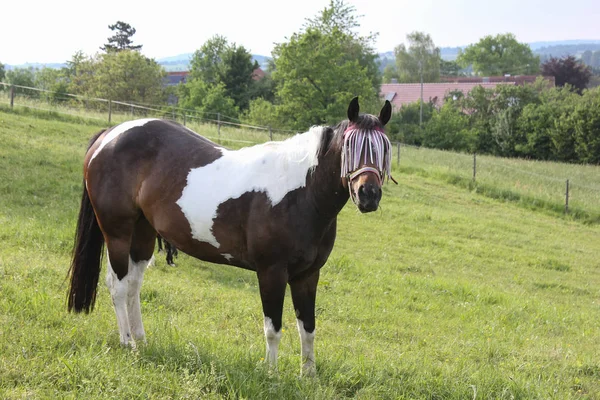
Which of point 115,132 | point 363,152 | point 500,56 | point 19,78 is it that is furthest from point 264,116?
point 500,56

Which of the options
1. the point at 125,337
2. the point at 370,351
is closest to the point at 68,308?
the point at 125,337

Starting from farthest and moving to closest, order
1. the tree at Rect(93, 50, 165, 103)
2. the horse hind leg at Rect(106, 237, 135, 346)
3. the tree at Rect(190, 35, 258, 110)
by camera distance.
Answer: the tree at Rect(190, 35, 258, 110) < the tree at Rect(93, 50, 165, 103) < the horse hind leg at Rect(106, 237, 135, 346)

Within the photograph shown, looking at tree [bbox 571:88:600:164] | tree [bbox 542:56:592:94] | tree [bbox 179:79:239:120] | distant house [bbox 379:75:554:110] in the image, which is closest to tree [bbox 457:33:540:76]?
tree [bbox 542:56:592:94]

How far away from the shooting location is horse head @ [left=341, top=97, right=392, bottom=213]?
3.13 metres

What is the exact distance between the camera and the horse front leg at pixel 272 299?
3498 mm

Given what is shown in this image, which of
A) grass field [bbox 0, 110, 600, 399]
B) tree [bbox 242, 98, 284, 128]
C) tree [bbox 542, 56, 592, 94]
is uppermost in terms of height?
tree [bbox 542, 56, 592, 94]

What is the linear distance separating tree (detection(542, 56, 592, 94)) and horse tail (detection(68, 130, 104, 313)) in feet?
244

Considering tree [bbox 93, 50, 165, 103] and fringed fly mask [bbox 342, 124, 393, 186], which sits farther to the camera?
tree [bbox 93, 50, 165, 103]

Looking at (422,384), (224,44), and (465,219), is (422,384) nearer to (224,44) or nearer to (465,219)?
(465,219)

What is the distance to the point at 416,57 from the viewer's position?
75.0 meters

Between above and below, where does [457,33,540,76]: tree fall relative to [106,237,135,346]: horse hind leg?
above

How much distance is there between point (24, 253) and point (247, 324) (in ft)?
10.2

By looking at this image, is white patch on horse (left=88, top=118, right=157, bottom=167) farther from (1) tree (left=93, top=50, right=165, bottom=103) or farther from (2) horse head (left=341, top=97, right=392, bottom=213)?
(1) tree (left=93, top=50, right=165, bottom=103)

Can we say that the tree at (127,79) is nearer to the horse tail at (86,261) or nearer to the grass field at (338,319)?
the grass field at (338,319)
